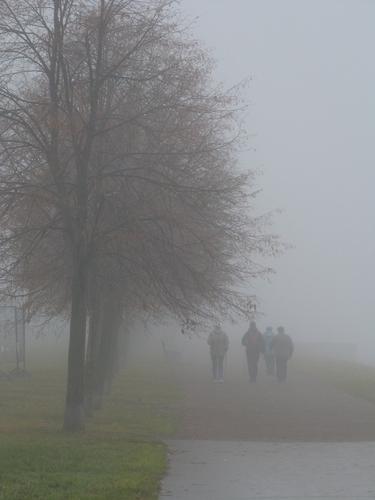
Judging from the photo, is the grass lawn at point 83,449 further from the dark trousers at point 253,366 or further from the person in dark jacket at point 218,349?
the dark trousers at point 253,366

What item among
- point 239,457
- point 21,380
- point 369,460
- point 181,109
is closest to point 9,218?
point 181,109

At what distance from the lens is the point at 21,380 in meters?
28.5

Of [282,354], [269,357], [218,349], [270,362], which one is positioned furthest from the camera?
[270,362]

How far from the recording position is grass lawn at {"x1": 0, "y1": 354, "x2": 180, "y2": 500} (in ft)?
32.6

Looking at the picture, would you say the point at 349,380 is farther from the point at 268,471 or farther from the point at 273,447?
the point at 268,471

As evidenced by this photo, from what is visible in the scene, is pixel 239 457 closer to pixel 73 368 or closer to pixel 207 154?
pixel 73 368

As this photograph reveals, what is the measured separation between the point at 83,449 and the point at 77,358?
110 inches

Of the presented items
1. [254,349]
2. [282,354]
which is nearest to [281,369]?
[282,354]

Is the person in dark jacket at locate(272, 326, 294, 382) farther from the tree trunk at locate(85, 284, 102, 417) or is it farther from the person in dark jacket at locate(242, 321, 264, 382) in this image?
the tree trunk at locate(85, 284, 102, 417)

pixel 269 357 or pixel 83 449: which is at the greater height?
pixel 269 357

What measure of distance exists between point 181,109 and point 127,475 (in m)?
6.71

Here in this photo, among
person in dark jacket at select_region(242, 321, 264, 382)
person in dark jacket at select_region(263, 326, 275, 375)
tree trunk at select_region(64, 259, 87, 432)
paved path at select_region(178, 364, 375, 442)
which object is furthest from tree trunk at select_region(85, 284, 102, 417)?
person in dark jacket at select_region(263, 326, 275, 375)

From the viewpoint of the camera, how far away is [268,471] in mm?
11688

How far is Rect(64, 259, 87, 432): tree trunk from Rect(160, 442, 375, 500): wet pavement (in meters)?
1.81
